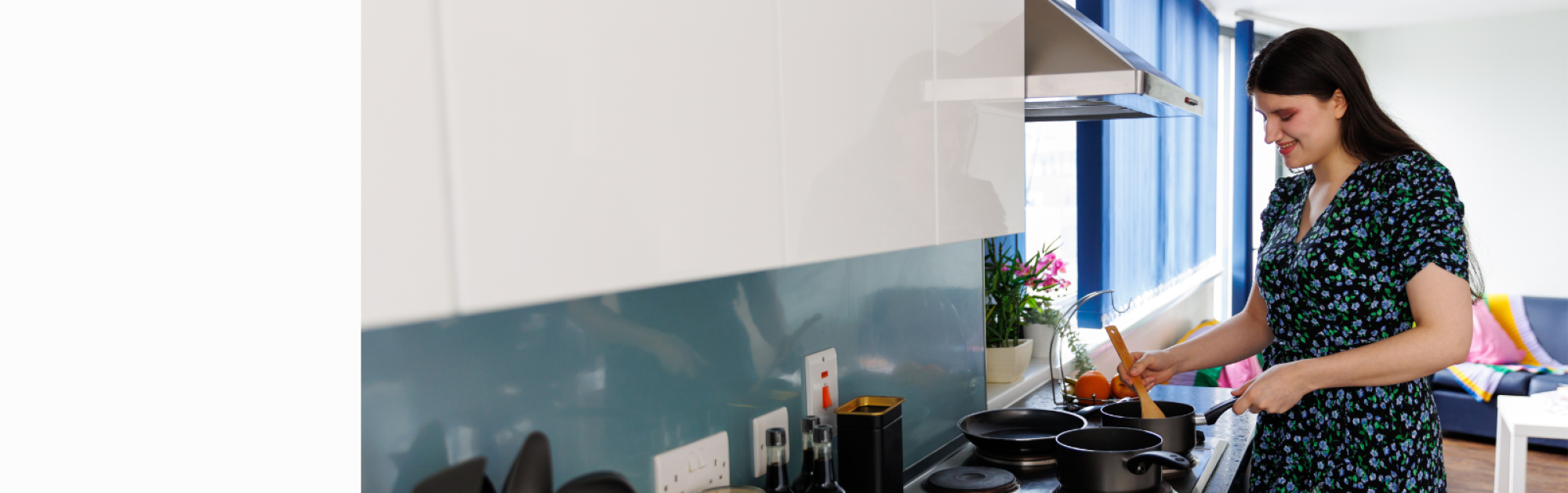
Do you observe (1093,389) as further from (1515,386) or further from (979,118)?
(1515,386)

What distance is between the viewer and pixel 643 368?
114 centimetres

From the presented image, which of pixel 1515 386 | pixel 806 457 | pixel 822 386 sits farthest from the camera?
pixel 1515 386

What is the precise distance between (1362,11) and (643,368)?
18.0 ft

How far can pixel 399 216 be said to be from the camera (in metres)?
0.45

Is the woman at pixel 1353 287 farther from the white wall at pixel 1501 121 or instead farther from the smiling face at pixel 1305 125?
the white wall at pixel 1501 121

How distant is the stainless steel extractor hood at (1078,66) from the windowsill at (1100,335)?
3.07 feet

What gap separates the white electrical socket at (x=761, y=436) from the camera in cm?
134

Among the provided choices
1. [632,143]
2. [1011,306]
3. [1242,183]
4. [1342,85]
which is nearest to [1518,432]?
[1011,306]

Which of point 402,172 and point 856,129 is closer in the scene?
point 402,172

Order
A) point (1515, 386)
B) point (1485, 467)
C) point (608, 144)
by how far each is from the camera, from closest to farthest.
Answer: point (608, 144) → point (1485, 467) → point (1515, 386)

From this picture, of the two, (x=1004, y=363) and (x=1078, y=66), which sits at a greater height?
(x=1078, y=66)

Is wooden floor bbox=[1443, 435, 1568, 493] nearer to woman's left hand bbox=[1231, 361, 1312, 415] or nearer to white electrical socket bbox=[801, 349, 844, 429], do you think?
woman's left hand bbox=[1231, 361, 1312, 415]
